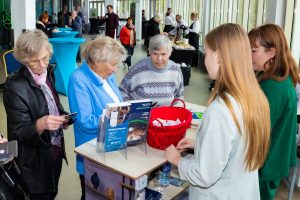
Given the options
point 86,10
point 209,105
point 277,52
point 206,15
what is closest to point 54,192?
point 209,105

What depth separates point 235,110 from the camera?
1.39m

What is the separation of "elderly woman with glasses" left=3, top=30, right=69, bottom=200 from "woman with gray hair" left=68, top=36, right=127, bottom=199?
146 mm

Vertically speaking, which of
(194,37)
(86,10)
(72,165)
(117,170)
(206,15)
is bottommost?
(72,165)

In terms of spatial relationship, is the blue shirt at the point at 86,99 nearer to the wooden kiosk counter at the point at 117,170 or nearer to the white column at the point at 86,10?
the wooden kiosk counter at the point at 117,170

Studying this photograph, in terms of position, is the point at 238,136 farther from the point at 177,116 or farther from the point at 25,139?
the point at 25,139

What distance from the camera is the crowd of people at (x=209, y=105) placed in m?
1.40

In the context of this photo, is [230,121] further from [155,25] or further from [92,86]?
[155,25]

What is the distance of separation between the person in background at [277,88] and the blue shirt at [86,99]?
1.02m

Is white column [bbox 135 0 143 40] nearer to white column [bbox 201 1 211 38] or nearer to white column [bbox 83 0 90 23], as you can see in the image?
white column [bbox 83 0 90 23]

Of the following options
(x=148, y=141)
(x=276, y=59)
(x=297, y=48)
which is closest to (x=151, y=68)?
(x=148, y=141)

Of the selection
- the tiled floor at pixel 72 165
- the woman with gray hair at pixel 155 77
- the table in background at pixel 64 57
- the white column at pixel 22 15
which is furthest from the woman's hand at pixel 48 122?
the white column at pixel 22 15

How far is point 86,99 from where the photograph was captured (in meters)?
2.24

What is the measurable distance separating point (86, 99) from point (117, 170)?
56 cm

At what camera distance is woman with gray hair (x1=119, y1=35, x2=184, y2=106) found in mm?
2918
